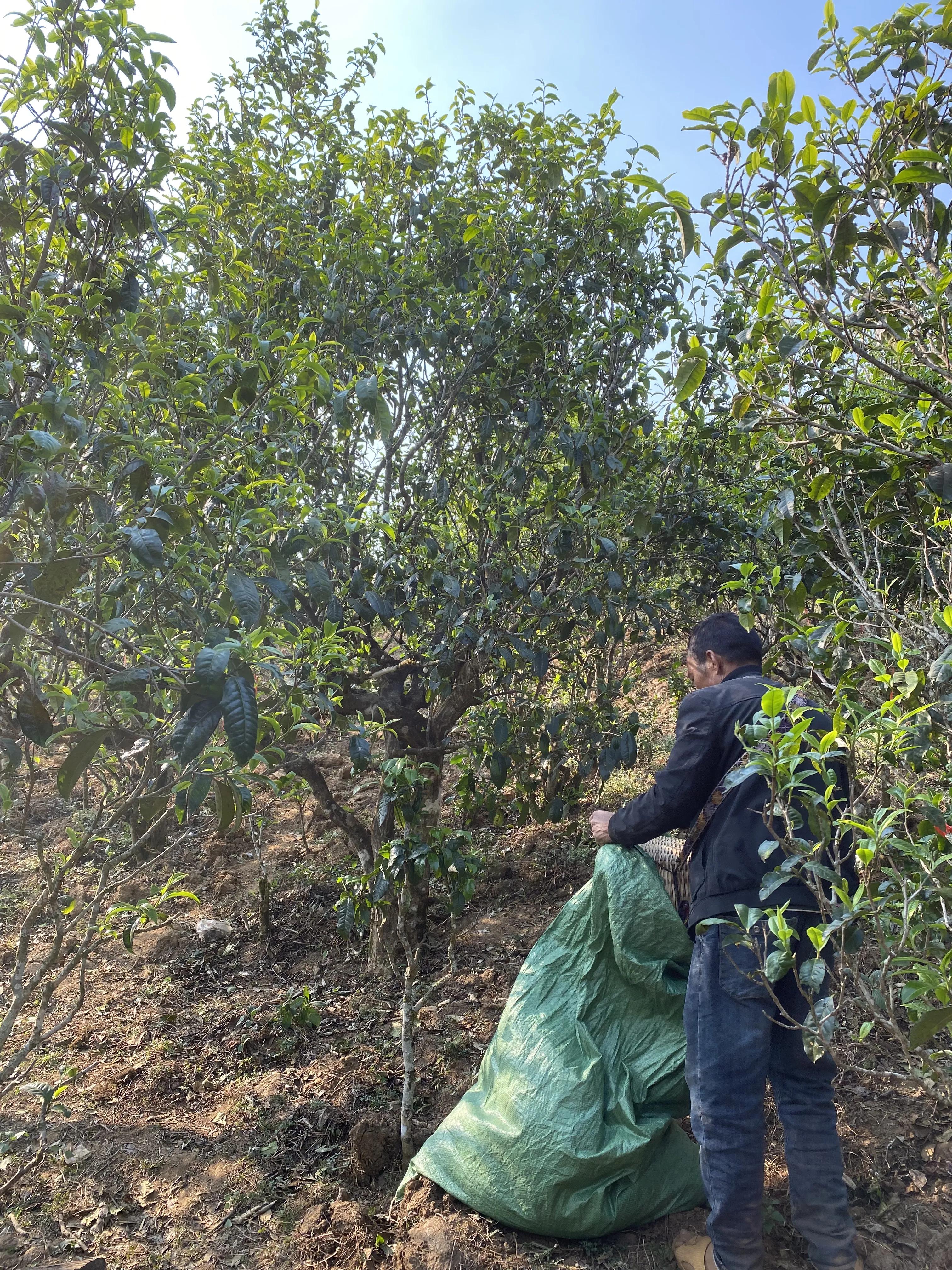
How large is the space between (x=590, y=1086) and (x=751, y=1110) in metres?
0.41

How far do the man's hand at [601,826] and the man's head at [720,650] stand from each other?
0.47m

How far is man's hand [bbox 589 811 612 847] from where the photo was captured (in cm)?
225

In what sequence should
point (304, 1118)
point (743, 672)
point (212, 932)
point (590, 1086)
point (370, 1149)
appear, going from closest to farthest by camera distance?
point (590, 1086), point (743, 672), point (370, 1149), point (304, 1118), point (212, 932)

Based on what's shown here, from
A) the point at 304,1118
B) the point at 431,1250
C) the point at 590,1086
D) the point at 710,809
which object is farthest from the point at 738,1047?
the point at 304,1118

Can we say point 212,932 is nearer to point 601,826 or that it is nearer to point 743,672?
point 601,826

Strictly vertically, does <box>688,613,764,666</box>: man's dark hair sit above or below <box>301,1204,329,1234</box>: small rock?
above

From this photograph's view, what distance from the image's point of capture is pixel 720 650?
2260 millimetres

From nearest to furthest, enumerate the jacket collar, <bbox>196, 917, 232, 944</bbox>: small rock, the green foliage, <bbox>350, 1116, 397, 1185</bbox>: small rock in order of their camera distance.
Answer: the green foliage
the jacket collar
<bbox>350, 1116, 397, 1185</bbox>: small rock
<bbox>196, 917, 232, 944</bbox>: small rock

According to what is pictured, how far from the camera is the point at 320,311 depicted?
3.39 meters

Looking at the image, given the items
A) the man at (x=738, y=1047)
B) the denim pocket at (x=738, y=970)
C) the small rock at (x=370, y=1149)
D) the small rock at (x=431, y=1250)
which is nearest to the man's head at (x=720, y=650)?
the man at (x=738, y=1047)

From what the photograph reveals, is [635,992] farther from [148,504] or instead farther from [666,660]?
[666,660]

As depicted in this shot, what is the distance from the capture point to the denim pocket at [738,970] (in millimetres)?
1878

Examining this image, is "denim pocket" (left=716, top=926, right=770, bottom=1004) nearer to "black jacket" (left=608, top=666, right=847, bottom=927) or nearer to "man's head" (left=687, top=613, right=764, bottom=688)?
"black jacket" (left=608, top=666, right=847, bottom=927)

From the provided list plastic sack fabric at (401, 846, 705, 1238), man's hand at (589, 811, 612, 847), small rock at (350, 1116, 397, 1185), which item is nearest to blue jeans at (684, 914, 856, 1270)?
plastic sack fabric at (401, 846, 705, 1238)
